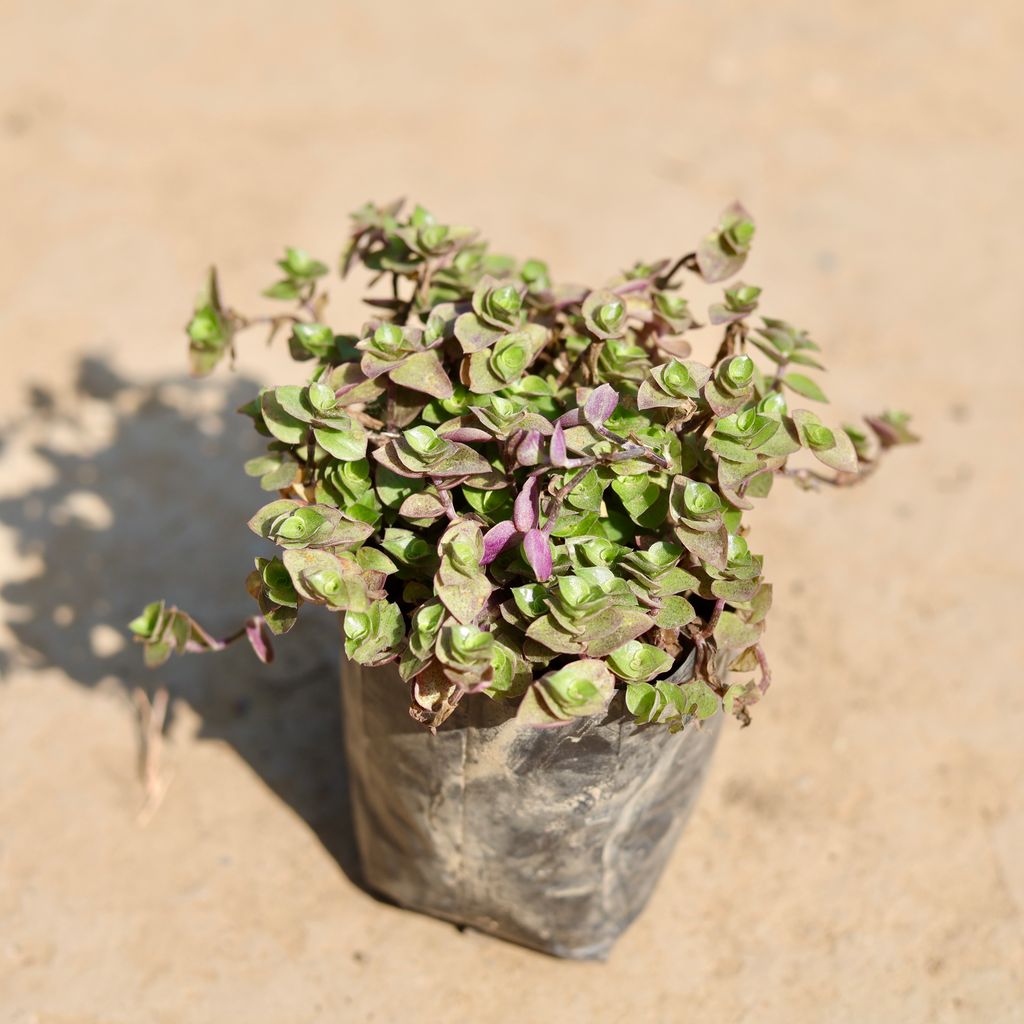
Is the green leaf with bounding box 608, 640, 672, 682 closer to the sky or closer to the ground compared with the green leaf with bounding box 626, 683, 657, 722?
closer to the sky

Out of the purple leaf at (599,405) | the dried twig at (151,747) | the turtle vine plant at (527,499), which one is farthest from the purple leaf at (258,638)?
the dried twig at (151,747)

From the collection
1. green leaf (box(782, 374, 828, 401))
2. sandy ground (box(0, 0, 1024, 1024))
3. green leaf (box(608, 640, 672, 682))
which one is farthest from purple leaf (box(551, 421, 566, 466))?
sandy ground (box(0, 0, 1024, 1024))

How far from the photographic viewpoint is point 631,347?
1668 mm

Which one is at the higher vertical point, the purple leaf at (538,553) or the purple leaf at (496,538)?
the purple leaf at (538,553)

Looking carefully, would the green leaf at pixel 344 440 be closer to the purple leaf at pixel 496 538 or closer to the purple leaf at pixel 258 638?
the purple leaf at pixel 496 538

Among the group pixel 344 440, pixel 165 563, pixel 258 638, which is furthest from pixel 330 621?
pixel 344 440

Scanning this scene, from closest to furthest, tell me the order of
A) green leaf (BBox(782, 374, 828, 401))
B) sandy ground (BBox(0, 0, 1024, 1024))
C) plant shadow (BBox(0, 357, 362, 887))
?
1. green leaf (BBox(782, 374, 828, 401))
2. sandy ground (BBox(0, 0, 1024, 1024))
3. plant shadow (BBox(0, 357, 362, 887))

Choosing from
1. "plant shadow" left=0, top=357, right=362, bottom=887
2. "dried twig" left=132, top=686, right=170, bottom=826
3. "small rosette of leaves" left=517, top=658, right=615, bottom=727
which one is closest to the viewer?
"small rosette of leaves" left=517, top=658, right=615, bottom=727

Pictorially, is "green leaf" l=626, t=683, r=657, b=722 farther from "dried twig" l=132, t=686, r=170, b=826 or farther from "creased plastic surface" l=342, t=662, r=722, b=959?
"dried twig" l=132, t=686, r=170, b=826

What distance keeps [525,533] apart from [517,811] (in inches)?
18.7

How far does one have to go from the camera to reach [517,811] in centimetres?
172

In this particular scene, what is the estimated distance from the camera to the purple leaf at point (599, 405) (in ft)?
4.90

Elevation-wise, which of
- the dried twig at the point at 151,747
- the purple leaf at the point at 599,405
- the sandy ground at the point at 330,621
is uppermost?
the purple leaf at the point at 599,405

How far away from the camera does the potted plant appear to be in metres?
1.46
